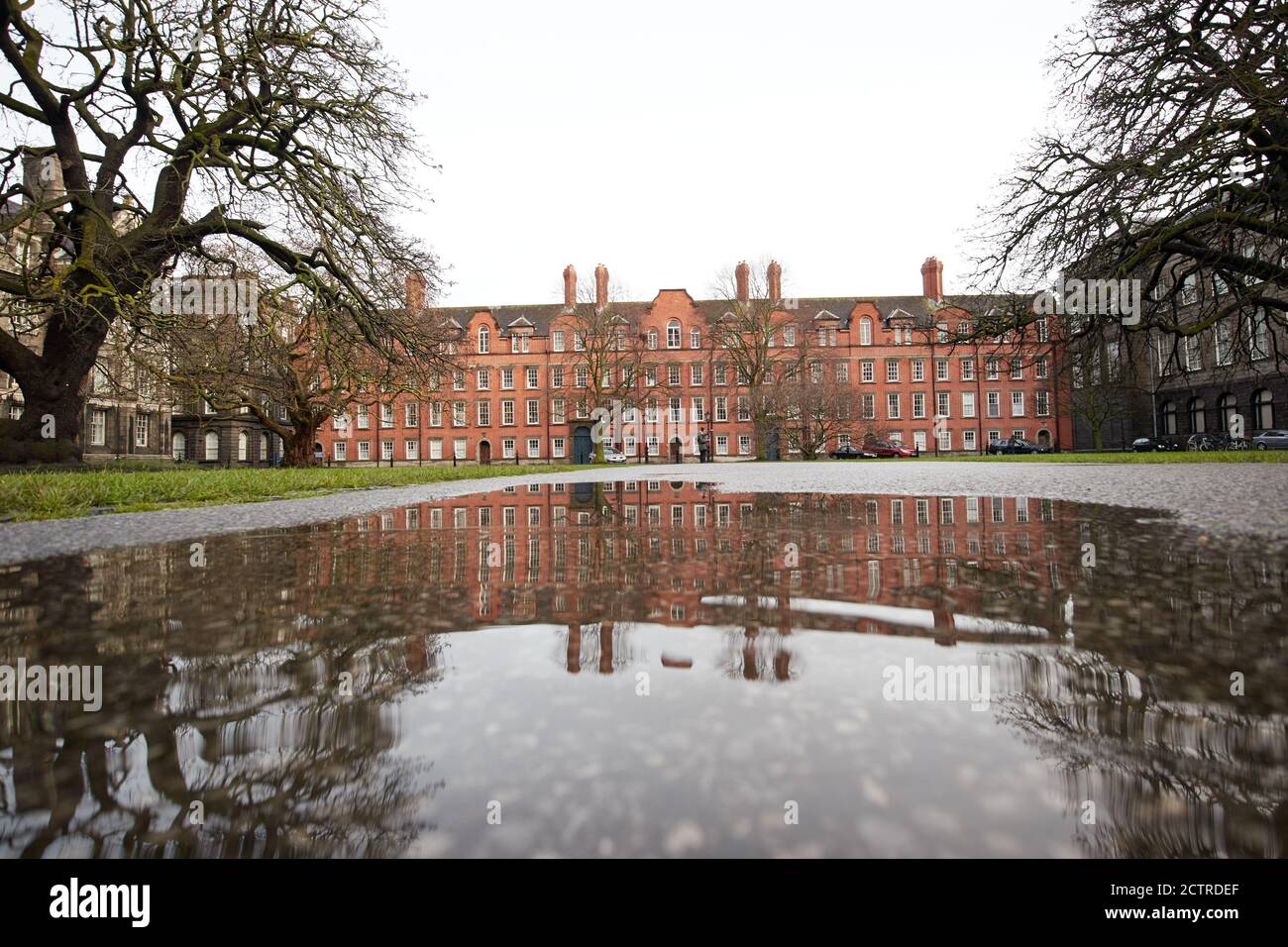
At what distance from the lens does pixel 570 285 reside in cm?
6203

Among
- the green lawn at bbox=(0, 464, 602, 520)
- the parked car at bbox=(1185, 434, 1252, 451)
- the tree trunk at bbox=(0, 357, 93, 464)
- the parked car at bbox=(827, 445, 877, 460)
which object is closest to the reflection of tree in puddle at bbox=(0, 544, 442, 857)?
the green lawn at bbox=(0, 464, 602, 520)

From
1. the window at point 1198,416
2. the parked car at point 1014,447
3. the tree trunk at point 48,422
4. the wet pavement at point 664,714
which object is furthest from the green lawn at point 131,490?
the parked car at point 1014,447

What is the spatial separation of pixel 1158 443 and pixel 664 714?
5494 cm

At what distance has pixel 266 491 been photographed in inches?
486

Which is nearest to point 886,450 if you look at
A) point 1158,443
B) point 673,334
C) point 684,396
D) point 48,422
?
point 1158,443

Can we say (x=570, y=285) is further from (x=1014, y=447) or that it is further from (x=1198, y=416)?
(x=1198, y=416)

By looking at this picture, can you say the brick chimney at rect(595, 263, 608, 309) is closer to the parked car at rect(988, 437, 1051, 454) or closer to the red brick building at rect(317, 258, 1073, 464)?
the red brick building at rect(317, 258, 1073, 464)

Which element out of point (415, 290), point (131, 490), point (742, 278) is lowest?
point (131, 490)

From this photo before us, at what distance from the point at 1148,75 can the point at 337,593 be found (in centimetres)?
1885

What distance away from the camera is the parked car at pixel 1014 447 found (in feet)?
184
